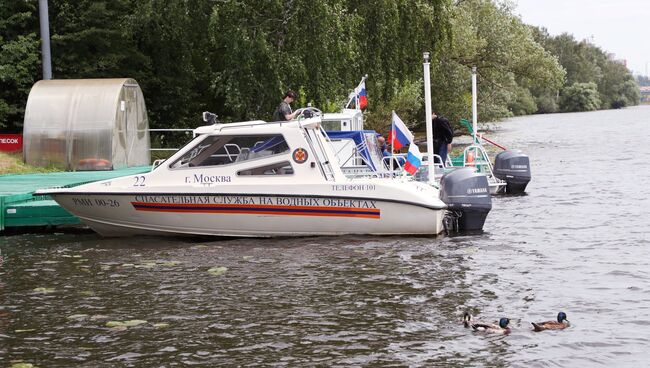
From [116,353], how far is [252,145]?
8114mm

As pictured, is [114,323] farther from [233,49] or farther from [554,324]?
[233,49]

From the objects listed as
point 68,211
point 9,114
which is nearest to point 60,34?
point 9,114

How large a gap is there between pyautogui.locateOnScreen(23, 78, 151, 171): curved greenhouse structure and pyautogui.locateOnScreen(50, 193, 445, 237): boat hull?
30.9 ft

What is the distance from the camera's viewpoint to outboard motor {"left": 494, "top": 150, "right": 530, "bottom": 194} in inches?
1021

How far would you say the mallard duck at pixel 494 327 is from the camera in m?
11.1

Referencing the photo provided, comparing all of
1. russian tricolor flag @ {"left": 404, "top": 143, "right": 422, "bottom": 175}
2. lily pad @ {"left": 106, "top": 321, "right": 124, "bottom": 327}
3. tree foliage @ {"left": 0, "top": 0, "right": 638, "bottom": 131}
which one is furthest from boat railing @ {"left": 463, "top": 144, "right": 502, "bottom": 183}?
lily pad @ {"left": 106, "top": 321, "right": 124, "bottom": 327}

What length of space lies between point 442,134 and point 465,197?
745cm

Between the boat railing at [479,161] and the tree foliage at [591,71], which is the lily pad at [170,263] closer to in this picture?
the boat railing at [479,161]

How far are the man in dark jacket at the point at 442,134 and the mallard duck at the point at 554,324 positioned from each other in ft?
46.5

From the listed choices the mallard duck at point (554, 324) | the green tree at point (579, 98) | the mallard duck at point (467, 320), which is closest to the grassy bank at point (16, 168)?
the mallard duck at point (467, 320)

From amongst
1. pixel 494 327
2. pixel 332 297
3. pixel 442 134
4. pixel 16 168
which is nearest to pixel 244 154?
pixel 332 297

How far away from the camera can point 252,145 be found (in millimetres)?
18328

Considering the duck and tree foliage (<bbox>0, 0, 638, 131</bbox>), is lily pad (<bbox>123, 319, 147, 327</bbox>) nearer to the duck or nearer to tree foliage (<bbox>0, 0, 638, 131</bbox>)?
the duck

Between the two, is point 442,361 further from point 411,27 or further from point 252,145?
point 411,27
